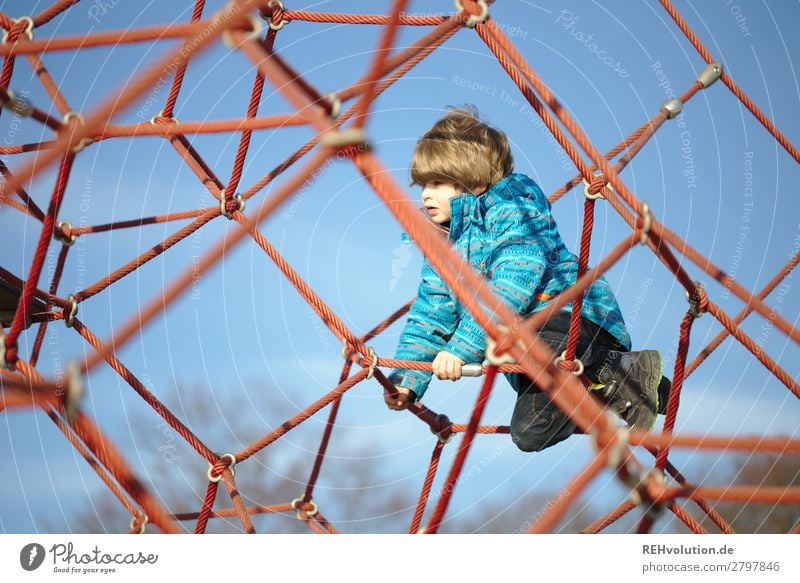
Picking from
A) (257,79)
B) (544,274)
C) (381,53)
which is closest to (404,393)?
(544,274)

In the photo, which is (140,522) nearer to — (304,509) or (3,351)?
(304,509)

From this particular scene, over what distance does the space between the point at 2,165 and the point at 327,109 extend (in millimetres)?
764

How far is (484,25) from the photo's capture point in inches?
46.3

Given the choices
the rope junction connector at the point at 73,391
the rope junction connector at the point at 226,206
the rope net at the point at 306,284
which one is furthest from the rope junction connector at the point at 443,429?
the rope junction connector at the point at 73,391

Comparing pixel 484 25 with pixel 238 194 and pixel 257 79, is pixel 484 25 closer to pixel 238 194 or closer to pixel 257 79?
pixel 257 79

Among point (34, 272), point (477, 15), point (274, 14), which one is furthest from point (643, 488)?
point (274, 14)

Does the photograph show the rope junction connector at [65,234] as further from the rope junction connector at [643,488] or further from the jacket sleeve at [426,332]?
the rope junction connector at [643,488]

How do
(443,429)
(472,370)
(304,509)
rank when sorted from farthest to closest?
(304,509)
(443,429)
(472,370)

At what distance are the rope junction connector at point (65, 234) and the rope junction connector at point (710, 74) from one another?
118 cm

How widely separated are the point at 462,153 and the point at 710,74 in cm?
47

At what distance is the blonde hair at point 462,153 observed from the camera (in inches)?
60.2

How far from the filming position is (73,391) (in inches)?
42.9

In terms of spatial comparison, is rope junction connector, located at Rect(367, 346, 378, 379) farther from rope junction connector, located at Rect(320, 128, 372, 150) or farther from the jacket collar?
rope junction connector, located at Rect(320, 128, 372, 150)

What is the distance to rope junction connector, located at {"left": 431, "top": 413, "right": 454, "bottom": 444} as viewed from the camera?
167 centimetres
